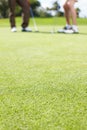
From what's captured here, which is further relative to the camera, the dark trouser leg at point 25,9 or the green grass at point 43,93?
the dark trouser leg at point 25,9

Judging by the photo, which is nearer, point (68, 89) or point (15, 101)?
point (15, 101)

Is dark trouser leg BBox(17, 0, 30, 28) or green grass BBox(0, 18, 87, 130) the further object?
dark trouser leg BBox(17, 0, 30, 28)

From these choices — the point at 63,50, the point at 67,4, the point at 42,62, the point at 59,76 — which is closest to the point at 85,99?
the point at 59,76

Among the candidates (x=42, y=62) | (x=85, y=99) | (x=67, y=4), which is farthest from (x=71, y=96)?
(x=67, y=4)

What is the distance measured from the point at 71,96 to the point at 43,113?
317mm

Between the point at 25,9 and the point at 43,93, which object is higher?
the point at 43,93

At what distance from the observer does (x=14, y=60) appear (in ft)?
10.2

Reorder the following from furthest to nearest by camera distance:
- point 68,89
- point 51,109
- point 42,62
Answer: point 42,62
point 68,89
point 51,109

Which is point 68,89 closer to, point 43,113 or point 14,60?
point 43,113

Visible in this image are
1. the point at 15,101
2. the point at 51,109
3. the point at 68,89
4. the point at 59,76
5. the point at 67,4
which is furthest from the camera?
the point at 67,4

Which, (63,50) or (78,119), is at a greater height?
(78,119)

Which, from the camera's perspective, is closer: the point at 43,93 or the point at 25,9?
the point at 43,93

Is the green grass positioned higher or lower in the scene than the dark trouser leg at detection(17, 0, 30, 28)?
higher

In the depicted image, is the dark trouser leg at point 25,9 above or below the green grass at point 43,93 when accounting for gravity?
below
